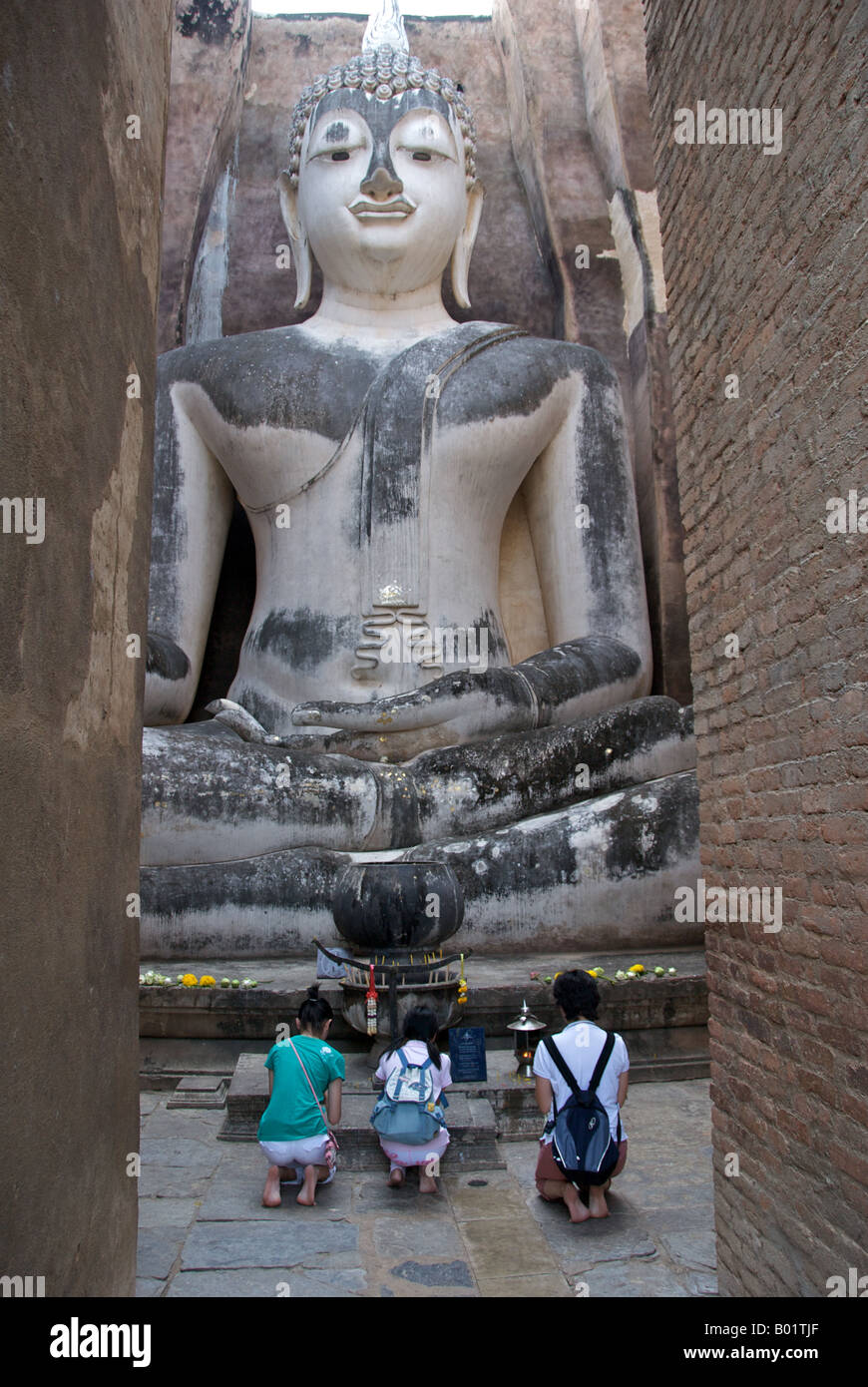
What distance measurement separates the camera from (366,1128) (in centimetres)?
366

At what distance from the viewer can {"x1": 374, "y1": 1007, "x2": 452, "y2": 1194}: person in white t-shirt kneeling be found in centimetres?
345

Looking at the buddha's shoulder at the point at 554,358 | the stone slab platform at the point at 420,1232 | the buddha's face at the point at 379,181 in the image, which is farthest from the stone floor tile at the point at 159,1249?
the buddha's face at the point at 379,181

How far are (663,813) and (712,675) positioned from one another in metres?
A: 2.34

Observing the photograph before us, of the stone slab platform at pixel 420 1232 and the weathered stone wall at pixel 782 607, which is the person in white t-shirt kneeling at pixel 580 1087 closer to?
the stone slab platform at pixel 420 1232

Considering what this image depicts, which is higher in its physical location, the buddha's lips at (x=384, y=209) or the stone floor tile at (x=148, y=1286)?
the buddha's lips at (x=384, y=209)

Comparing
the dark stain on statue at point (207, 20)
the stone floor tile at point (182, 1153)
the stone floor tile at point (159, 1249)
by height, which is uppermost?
the dark stain on statue at point (207, 20)

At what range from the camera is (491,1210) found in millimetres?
3305

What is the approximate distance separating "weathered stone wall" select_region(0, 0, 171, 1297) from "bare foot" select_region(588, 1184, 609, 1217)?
4.06 feet

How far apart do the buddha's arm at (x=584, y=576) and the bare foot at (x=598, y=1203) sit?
10.9ft

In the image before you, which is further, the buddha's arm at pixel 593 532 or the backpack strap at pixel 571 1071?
the buddha's arm at pixel 593 532

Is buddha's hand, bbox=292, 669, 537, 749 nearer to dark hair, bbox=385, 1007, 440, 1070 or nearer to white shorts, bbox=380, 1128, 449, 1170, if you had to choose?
dark hair, bbox=385, 1007, 440, 1070

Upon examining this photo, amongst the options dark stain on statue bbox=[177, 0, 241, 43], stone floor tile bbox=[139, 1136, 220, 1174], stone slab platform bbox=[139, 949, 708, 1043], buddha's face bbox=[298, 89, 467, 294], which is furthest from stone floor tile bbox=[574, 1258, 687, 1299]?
dark stain on statue bbox=[177, 0, 241, 43]

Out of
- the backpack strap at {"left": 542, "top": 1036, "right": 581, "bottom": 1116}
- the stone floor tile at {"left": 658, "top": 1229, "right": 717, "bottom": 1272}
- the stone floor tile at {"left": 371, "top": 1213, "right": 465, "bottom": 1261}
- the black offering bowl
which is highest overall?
the black offering bowl

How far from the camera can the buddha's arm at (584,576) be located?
257 inches
